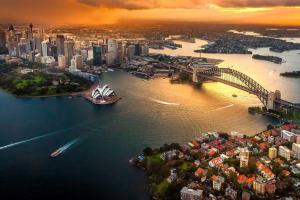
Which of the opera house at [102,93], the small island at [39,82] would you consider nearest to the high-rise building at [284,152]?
the opera house at [102,93]

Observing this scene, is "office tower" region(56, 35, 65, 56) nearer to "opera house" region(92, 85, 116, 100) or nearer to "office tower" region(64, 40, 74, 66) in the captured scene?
"office tower" region(64, 40, 74, 66)

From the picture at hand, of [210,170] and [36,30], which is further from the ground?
[36,30]

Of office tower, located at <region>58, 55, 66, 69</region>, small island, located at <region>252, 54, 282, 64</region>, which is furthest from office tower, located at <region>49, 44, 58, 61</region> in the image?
small island, located at <region>252, 54, 282, 64</region>

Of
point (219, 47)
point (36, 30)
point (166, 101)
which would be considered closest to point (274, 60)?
point (219, 47)

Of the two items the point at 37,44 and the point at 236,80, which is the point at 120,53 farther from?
the point at 236,80

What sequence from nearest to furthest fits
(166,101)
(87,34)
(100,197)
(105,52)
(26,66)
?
(100,197), (166,101), (26,66), (105,52), (87,34)

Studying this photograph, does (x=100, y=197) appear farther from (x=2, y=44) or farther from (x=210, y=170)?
(x=2, y=44)

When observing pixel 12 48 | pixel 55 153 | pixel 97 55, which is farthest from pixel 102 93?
pixel 12 48
